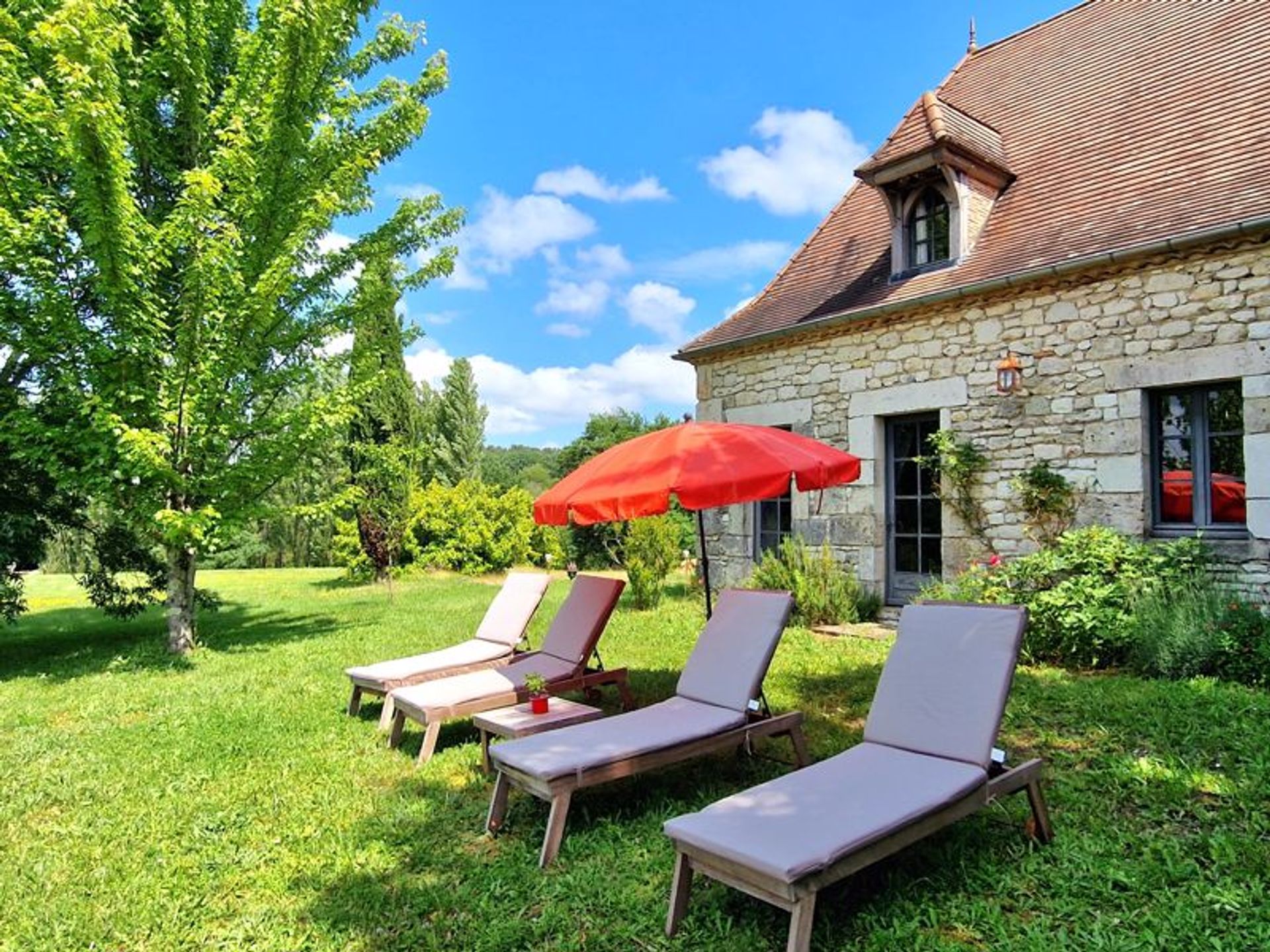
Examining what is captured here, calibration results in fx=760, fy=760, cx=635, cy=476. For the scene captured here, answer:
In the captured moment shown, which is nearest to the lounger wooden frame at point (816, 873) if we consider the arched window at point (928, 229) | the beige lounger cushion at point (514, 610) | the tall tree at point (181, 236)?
the beige lounger cushion at point (514, 610)

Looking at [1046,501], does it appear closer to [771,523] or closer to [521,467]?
[771,523]

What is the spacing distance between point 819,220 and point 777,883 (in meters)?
11.5

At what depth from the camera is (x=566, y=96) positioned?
13.2m

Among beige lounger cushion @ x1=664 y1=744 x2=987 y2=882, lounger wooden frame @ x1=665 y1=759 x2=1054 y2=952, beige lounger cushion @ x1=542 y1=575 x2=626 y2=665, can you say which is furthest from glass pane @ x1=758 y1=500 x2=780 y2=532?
lounger wooden frame @ x1=665 y1=759 x2=1054 y2=952

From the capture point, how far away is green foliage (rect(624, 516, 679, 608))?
1074 centimetres

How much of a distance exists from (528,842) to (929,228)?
8769 mm

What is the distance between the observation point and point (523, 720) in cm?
452

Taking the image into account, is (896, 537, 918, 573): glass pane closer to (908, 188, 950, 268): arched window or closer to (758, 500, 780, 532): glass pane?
(758, 500, 780, 532): glass pane

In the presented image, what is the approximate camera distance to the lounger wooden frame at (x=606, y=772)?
3.47 meters

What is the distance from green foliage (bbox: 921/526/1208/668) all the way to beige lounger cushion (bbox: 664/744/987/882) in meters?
4.15

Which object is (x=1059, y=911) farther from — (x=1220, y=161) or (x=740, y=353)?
(x=740, y=353)

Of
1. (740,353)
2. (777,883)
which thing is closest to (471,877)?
(777,883)

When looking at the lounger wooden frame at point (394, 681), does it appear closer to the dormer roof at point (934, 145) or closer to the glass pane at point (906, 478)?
the glass pane at point (906, 478)

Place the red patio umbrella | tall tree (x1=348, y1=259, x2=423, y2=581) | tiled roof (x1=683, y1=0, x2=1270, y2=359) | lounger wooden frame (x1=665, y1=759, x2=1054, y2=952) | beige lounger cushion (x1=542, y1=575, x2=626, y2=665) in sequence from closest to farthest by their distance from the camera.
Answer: lounger wooden frame (x1=665, y1=759, x2=1054, y2=952) < the red patio umbrella < beige lounger cushion (x1=542, y1=575, x2=626, y2=665) < tiled roof (x1=683, y1=0, x2=1270, y2=359) < tall tree (x1=348, y1=259, x2=423, y2=581)
